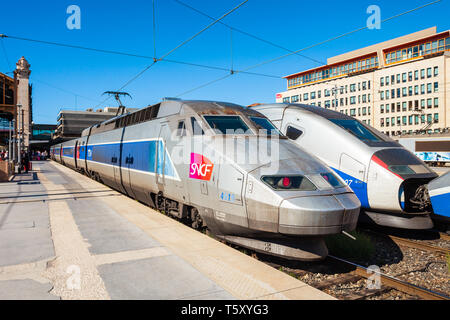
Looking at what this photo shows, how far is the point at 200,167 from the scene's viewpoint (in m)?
7.07

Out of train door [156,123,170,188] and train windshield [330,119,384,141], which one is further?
train windshield [330,119,384,141]

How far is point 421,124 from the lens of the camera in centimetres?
6091

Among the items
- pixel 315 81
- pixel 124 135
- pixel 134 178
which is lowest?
pixel 134 178

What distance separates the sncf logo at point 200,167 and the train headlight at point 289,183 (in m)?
1.36

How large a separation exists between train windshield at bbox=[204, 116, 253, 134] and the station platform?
2380 mm

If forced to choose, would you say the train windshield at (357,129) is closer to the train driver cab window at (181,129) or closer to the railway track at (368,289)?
the railway track at (368,289)

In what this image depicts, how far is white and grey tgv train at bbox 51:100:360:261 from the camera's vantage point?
5546 millimetres

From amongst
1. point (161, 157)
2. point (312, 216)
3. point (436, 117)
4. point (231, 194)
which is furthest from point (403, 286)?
point (436, 117)

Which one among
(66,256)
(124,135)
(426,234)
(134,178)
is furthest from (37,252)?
(426,234)

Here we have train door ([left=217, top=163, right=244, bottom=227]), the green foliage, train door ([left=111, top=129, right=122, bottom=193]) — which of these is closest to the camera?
train door ([left=217, top=163, right=244, bottom=227])

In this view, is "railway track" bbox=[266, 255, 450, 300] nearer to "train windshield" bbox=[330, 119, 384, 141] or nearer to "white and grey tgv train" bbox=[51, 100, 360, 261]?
"white and grey tgv train" bbox=[51, 100, 360, 261]

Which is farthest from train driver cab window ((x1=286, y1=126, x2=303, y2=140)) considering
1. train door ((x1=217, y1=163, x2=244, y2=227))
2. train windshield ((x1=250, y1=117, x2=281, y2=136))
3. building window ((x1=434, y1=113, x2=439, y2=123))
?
building window ((x1=434, y1=113, x2=439, y2=123))
